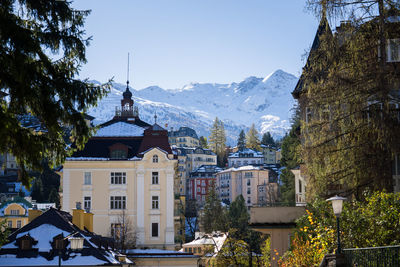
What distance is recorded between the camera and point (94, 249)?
1582 inches

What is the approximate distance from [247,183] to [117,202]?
108 m

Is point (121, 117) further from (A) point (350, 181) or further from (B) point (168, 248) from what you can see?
(A) point (350, 181)

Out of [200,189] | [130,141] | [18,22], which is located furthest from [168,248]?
[200,189]

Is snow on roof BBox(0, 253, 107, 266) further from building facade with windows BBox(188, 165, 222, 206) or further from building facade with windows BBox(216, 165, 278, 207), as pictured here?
building facade with windows BBox(188, 165, 222, 206)

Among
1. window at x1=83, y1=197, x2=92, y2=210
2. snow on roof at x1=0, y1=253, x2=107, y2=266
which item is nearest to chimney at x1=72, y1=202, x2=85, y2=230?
snow on roof at x1=0, y1=253, x2=107, y2=266

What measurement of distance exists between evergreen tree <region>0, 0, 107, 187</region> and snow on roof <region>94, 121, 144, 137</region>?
49552mm

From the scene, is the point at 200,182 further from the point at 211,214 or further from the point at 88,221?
the point at 88,221

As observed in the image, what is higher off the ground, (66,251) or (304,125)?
(304,125)

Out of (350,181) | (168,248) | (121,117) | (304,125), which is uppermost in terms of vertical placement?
(121,117)

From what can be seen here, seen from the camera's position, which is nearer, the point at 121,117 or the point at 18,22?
the point at 18,22

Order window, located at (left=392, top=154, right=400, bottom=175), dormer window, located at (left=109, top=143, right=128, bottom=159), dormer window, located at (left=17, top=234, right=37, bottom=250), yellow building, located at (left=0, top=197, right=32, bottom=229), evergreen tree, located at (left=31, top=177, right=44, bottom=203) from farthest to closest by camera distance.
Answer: evergreen tree, located at (left=31, top=177, right=44, bottom=203), yellow building, located at (left=0, top=197, right=32, bottom=229), dormer window, located at (left=109, top=143, right=128, bottom=159), dormer window, located at (left=17, top=234, right=37, bottom=250), window, located at (left=392, top=154, right=400, bottom=175)

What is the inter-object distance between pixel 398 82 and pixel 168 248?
38736 millimetres

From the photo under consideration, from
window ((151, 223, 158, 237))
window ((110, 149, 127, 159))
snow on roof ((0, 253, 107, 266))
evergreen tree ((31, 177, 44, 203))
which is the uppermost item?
window ((110, 149, 127, 159))

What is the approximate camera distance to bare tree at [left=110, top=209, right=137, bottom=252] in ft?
192
